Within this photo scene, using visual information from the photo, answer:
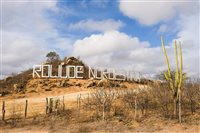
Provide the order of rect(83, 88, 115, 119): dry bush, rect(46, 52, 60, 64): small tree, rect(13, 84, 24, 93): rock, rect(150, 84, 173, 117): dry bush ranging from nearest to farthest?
rect(150, 84, 173, 117): dry bush < rect(83, 88, 115, 119): dry bush < rect(13, 84, 24, 93): rock < rect(46, 52, 60, 64): small tree

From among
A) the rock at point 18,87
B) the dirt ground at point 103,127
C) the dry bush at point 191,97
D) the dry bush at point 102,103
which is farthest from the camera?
the rock at point 18,87

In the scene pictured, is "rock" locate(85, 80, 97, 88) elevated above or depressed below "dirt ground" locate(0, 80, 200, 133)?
above

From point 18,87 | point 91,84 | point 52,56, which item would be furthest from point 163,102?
point 52,56

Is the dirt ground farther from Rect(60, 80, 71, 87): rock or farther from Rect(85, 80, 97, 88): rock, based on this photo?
Rect(60, 80, 71, 87): rock

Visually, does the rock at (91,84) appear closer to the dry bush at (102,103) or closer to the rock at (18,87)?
the rock at (18,87)

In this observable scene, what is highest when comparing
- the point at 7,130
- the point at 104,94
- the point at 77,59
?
the point at 77,59

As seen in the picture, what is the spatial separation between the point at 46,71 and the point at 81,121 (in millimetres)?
21464

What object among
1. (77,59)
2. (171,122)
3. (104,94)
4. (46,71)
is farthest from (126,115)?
(77,59)

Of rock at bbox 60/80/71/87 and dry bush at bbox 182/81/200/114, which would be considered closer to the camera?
dry bush at bbox 182/81/200/114

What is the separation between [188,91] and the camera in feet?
56.0

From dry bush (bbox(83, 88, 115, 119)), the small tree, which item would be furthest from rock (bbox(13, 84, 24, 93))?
dry bush (bbox(83, 88, 115, 119))

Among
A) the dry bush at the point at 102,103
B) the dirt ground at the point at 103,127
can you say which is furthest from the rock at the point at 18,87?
the dirt ground at the point at 103,127

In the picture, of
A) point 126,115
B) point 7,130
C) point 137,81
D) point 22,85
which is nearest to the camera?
point 7,130

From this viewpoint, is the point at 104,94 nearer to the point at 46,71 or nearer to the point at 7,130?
the point at 7,130
